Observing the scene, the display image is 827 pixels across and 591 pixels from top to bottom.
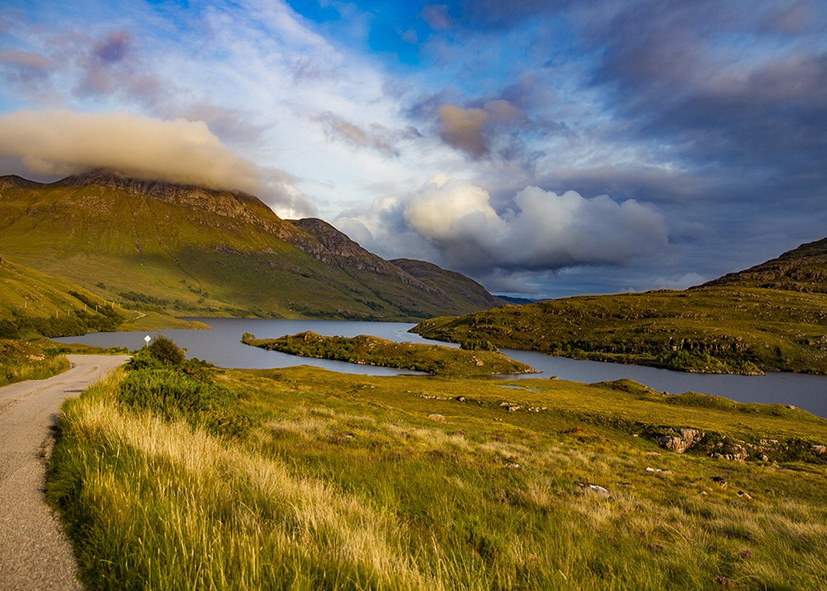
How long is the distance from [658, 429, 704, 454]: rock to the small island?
81.0 m

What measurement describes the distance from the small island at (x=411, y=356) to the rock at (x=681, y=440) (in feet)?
266

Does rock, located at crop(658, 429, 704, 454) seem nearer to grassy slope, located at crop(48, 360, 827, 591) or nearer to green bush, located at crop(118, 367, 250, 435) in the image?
grassy slope, located at crop(48, 360, 827, 591)

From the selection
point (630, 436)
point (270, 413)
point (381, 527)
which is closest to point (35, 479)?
point (381, 527)

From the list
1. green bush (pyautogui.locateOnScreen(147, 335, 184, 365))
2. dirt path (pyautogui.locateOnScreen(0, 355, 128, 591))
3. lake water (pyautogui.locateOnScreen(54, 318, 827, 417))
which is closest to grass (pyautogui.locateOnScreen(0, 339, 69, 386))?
green bush (pyautogui.locateOnScreen(147, 335, 184, 365))

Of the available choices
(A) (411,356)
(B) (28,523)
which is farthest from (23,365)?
(A) (411,356)

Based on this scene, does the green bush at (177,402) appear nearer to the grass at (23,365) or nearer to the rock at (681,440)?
the grass at (23,365)

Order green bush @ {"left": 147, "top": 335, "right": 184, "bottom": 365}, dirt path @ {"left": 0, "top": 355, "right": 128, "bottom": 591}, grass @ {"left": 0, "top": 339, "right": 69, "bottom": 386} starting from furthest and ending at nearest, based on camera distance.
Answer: green bush @ {"left": 147, "top": 335, "right": 184, "bottom": 365} → grass @ {"left": 0, "top": 339, "right": 69, "bottom": 386} → dirt path @ {"left": 0, "top": 355, "right": 128, "bottom": 591}

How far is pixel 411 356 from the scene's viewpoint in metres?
141

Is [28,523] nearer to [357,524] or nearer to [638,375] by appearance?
[357,524]

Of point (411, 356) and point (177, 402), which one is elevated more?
point (177, 402)

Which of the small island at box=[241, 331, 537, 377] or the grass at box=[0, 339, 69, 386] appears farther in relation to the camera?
the small island at box=[241, 331, 537, 377]

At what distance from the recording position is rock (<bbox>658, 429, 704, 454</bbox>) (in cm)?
4175

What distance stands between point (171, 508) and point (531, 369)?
473 feet

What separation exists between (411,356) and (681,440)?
10278 centimetres
